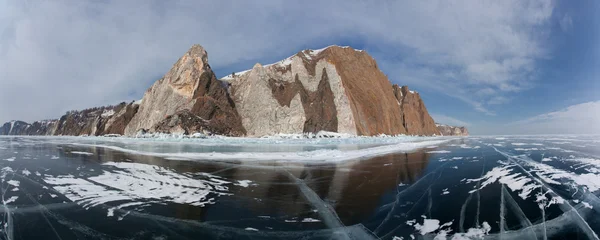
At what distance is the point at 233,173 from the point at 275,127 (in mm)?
40077

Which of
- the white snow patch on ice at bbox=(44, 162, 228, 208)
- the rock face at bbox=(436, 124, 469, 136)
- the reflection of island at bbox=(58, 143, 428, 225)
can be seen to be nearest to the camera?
the reflection of island at bbox=(58, 143, 428, 225)

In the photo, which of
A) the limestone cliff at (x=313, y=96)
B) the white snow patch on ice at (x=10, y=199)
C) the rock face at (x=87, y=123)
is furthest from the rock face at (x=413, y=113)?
the white snow patch on ice at (x=10, y=199)

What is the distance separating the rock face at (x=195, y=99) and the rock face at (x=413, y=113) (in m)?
52.5

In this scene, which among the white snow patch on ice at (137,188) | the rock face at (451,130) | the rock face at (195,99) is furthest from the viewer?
the rock face at (451,130)

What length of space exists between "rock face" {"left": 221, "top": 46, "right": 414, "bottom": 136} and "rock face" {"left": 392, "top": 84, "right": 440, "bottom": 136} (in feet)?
74.6

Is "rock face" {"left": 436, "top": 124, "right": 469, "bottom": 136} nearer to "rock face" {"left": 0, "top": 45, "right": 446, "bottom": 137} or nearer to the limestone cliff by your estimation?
"rock face" {"left": 0, "top": 45, "right": 446, "bottom": 137}

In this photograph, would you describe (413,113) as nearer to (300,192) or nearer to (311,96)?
(311,96)

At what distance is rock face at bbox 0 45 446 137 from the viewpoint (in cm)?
4822

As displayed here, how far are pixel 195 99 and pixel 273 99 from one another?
48.2ft

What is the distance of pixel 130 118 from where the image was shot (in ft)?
221

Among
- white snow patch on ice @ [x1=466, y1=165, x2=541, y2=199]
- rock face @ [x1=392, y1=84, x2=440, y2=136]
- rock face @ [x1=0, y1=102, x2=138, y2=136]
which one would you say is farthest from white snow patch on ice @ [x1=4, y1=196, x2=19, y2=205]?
rock face @ [x1=392, y1=84, x2=440, y2=136]

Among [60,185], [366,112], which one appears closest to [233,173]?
[60,185]

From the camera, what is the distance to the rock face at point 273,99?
48.2m

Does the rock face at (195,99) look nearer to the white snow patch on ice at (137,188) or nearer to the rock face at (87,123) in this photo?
the rock face at (87,123)
